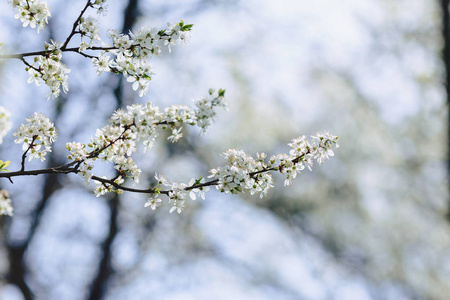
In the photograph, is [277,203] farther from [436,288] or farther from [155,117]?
[155,117]

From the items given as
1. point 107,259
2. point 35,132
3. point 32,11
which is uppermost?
point 107,259

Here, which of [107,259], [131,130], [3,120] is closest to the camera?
[3,120]

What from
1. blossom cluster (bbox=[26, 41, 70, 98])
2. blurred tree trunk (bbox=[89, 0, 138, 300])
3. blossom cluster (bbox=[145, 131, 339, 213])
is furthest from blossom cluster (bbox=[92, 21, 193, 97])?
blurred tree trunk (bbox=[89, 0, 138, 300])

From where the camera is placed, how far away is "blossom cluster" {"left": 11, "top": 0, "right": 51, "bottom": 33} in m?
2.24

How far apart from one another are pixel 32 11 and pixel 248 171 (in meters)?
1.38

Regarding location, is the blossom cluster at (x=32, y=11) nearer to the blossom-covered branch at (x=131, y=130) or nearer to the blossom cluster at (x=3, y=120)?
the blossom-covered branch at (x=131, y=130)

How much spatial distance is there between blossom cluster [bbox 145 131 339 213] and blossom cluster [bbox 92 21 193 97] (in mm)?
545

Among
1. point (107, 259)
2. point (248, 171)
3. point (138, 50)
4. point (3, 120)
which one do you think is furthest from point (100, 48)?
point (107, 259)

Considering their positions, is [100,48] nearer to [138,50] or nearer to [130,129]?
[138,50]

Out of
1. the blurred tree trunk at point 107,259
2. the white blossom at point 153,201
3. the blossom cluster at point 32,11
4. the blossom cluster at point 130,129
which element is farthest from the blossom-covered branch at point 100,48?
the blurred tree trunk at point 107,259

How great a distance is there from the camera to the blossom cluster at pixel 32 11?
224 centimetres

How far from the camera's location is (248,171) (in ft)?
7.25

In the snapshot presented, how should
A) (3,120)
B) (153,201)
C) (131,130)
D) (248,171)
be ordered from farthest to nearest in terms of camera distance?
(153,201) < (248,171) < (131,130) < (3,120)

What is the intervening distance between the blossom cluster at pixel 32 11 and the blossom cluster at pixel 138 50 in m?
0.33
